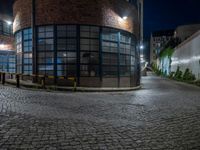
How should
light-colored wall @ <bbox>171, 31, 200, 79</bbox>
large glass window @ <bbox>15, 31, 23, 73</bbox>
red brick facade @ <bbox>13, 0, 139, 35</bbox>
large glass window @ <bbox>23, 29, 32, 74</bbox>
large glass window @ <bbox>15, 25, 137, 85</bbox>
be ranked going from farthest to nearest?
light-colored wall @ <bbox>171, 31, 200, 79</bbox>
large glass window @ <bbox>15, 31, 23, 73</bbox>
large glass window @ <bbox>23, 29, 32, 74</bbox>
large glass window @ <bbox>15, 25, 137, 85</bbox>
red brick facade @ <bbox>13, 0, 139, 35</bbox>

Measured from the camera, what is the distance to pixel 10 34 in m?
24.0

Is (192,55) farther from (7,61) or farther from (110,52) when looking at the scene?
(7,61)

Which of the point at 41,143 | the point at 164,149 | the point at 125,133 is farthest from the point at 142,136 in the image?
the point at 41,143

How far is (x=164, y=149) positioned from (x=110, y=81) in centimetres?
1220

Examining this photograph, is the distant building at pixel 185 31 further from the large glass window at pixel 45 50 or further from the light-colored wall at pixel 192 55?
the large glass window at pixel 45 50

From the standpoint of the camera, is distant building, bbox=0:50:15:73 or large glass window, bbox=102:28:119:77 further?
distant building, bbox=0:50:15:73

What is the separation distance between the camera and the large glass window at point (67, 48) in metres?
15.3

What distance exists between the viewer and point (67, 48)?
15312 mm

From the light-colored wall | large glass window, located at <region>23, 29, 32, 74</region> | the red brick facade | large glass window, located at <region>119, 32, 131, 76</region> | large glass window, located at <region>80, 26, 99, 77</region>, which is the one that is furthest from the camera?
the light-colored wall

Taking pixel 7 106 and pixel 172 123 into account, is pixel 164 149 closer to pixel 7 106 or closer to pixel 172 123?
pixel 172 123

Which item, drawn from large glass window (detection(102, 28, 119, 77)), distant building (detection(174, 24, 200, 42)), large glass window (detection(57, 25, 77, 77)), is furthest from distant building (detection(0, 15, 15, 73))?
distant building (detection(174, 24, 200, 42))

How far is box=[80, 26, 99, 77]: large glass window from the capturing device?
1549 cm

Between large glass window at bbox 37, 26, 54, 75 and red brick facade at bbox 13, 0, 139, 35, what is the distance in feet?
2.05

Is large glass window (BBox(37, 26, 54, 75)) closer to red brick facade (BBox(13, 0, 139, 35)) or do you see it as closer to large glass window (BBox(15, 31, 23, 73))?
red brick facade (BBox(13, 0, 139, 35))
